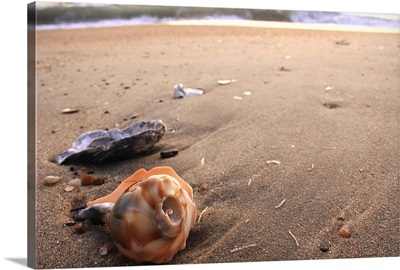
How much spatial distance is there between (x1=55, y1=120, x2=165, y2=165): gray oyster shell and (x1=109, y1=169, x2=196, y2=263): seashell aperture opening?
58 cm

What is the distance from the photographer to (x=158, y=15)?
2.27 metres

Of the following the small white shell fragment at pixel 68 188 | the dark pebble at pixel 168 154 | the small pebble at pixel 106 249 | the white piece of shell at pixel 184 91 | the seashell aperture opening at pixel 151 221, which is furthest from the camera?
the white piece of shell at pixel 184 91

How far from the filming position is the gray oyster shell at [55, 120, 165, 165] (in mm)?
2244

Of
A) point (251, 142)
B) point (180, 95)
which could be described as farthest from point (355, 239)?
point (180, 95)

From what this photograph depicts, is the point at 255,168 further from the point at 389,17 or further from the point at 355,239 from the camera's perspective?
the point at 389,17

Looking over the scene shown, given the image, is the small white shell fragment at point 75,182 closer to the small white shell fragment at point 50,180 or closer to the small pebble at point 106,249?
the small white shell fragment at point 50,180

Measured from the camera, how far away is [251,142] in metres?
2.44

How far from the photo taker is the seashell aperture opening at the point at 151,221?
5.41 ft

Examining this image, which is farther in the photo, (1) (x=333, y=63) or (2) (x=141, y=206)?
(1) (x=333, y=63)

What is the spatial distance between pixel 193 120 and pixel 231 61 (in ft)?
3.44

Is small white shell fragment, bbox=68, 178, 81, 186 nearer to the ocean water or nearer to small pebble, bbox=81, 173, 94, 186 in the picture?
small pebble, bbox=81, 173, 94, 186

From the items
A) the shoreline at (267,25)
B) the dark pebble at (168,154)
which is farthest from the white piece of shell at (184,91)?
the dark pebble at (168,154)

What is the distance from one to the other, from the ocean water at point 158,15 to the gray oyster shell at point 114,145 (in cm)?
51

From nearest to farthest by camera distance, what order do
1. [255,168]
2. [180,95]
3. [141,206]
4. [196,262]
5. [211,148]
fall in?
1. [141,206]
2. [196,262]
3. [255,168]
4. [211,148]
5. [180,95]
